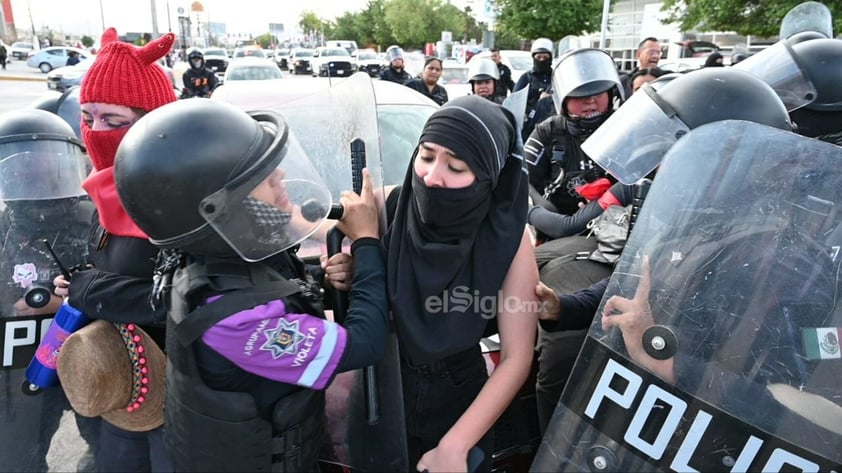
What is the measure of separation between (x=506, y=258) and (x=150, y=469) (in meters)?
1.41

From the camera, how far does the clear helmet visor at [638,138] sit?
1841mm

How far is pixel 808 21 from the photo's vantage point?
5.82m

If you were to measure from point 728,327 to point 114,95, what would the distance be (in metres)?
1.89

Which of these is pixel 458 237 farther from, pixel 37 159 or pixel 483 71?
pixel 483 71

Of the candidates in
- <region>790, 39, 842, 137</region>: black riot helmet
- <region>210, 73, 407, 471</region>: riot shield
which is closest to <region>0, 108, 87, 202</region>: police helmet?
<region>210, 73, 407, 471</region>: riot shield

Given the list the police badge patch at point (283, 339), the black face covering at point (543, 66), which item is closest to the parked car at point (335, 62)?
the black face covering at point (543, 66)

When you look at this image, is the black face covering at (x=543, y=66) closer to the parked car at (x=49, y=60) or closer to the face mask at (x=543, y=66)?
the face mask at (x=543, y=66)

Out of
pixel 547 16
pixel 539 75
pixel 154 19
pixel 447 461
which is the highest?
pixel 547 16

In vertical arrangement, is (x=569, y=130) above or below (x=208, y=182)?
below

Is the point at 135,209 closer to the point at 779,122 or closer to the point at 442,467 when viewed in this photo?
the point at 442,467

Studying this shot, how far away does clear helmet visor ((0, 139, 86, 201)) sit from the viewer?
1.99 m

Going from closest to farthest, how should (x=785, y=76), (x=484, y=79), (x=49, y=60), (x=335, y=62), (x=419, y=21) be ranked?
(x=785, y=76), (x=484, y=79), (x=335, y=62), (x=49, y=60), (x=419, y=21)

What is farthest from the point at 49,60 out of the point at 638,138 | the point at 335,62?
the point at 638,138

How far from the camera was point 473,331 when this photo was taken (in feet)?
5.06
